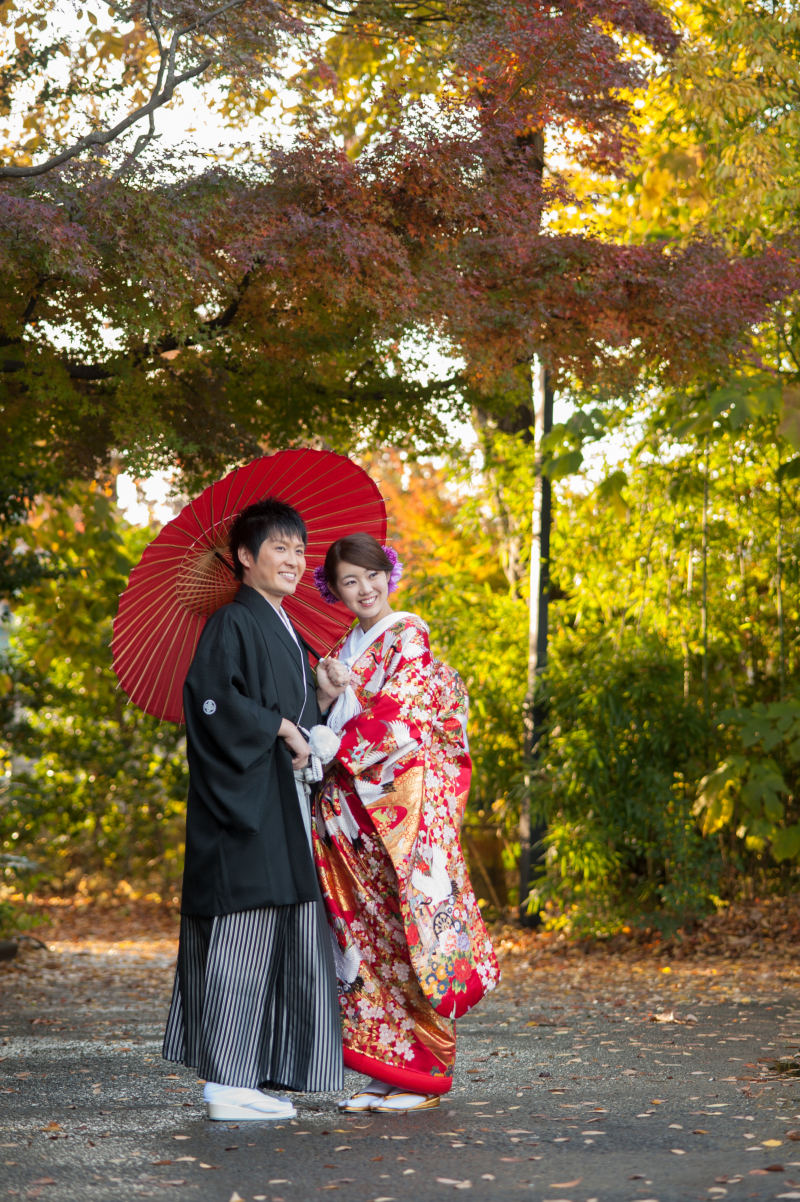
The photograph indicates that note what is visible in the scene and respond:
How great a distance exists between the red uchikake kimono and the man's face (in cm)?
28

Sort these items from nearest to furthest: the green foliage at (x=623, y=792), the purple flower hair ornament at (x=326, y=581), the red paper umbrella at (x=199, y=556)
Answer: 1. the red paper umbrella at (x=199, y=556)
2. the purple flower hair ornament at (x=326, y=581)
3. the green foliage at (x=623, y=792)

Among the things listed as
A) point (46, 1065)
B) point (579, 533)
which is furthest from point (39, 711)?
point (46, 1065)

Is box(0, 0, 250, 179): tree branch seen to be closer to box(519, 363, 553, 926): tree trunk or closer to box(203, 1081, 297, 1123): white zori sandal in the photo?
box(203, 1081, 297, 1123): white zori sandal

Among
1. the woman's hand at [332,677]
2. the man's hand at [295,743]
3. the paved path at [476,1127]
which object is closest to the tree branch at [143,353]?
the woman's hand at [332,677]

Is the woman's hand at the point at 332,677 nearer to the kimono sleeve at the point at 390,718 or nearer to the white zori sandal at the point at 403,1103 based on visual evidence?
the kimono sleeve at the point at 390,718

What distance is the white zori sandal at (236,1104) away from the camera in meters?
2.98

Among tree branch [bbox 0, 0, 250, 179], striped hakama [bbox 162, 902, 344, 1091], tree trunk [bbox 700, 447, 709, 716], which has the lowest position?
striped hakama [bbox 162, 902, 344, 1091]

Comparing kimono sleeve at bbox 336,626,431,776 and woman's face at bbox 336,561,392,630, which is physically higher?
woman's face at bbox 336,561,392,630

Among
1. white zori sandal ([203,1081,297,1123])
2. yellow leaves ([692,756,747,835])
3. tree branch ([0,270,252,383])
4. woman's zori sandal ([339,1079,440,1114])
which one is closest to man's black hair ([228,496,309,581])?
white zori sandal ([203,1081,297,1123])

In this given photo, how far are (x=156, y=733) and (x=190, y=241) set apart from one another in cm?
555

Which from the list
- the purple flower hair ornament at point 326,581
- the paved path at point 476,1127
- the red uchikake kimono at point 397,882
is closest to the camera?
the paved path at point 476,1127

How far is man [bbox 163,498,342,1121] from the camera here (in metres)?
2.99

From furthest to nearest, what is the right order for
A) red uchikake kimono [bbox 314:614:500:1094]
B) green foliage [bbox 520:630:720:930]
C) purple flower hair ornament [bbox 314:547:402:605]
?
green foliage [bbox 520:630:720:930] → purple flower hair ornament [bbox 314:547:402:605] → red uchikake kimono [bbox 314:614:500:1094]

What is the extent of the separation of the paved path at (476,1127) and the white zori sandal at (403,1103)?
46 millimetres
